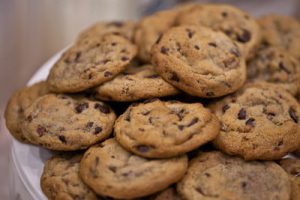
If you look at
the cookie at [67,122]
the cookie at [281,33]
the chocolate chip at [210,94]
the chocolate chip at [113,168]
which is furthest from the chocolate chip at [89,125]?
the cookie at [281,33]

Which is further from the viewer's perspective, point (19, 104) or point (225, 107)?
point (19, 104)

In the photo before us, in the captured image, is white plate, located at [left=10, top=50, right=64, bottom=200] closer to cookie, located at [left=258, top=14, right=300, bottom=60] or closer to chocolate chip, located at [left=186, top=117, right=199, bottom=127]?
chocolate chip, located at [left=186, top=117, right=199, bottom=127]

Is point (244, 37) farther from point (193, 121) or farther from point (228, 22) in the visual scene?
point (193, 121)

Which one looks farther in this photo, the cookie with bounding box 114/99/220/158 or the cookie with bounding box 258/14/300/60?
the cookie with bounding box 258/14/300/60

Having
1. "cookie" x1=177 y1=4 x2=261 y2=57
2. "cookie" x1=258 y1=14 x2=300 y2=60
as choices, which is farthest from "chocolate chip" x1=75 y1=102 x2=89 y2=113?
"cookie" x1=258 y1=14 x2=300 y2=60

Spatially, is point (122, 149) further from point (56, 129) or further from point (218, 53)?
point (218, 53)

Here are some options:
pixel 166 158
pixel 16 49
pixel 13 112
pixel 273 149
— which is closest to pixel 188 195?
pixel 166 158

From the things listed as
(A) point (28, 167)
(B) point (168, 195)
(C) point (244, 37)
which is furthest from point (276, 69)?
(A) point (28, 167)
